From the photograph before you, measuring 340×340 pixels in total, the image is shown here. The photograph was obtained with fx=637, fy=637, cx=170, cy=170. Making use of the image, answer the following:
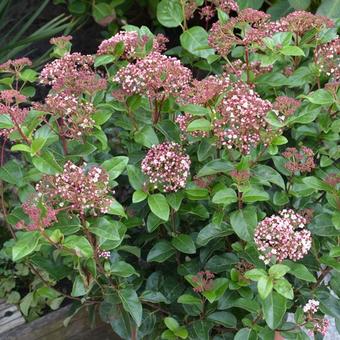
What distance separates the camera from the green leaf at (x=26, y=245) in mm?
1146

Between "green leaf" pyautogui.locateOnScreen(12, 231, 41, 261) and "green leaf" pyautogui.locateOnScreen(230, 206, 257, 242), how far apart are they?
1.35ft

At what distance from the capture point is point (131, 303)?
1.44 meters

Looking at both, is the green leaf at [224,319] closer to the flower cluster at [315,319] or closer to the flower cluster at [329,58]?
the flower cluster at [315,319]

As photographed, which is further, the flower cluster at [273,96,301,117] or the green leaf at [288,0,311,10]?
the green leaf at [288,0,311,10]

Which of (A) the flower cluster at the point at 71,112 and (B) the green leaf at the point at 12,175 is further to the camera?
(B) the green leaf at the point at 12,175

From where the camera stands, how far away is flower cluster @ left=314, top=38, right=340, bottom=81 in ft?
4.86

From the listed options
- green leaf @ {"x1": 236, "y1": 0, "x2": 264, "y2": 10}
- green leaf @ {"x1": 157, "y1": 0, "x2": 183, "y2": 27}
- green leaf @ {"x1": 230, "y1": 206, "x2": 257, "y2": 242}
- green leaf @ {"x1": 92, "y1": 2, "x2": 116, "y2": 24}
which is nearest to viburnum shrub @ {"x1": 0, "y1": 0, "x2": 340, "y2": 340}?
green leaf @ {"x1": 230, "y1": 206, "x2": 257, "y2": 242}

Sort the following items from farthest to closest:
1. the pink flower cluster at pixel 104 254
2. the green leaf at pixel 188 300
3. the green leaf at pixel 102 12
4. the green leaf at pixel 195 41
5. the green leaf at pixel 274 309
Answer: the green leaf at pixel 102 12 → the green leaf at pixel 195 41 → the green leaf at pixel 188 300 → the pink flower cluster at pixel 104 254 → the green leaf at pixel 274 309

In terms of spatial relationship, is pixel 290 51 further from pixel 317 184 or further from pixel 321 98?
pixel 317 184

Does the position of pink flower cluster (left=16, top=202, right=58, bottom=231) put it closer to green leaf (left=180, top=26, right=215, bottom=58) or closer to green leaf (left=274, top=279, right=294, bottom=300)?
green leaf (left=274, top=279, right=294, bottom=300)

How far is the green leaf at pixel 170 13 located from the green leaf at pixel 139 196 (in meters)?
0.60

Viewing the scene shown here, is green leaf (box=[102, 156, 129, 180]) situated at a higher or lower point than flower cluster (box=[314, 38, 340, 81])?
lower

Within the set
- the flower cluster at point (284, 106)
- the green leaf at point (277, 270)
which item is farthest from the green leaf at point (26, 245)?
the flower cluster at point (284, 106)

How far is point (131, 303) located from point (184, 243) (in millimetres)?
184
